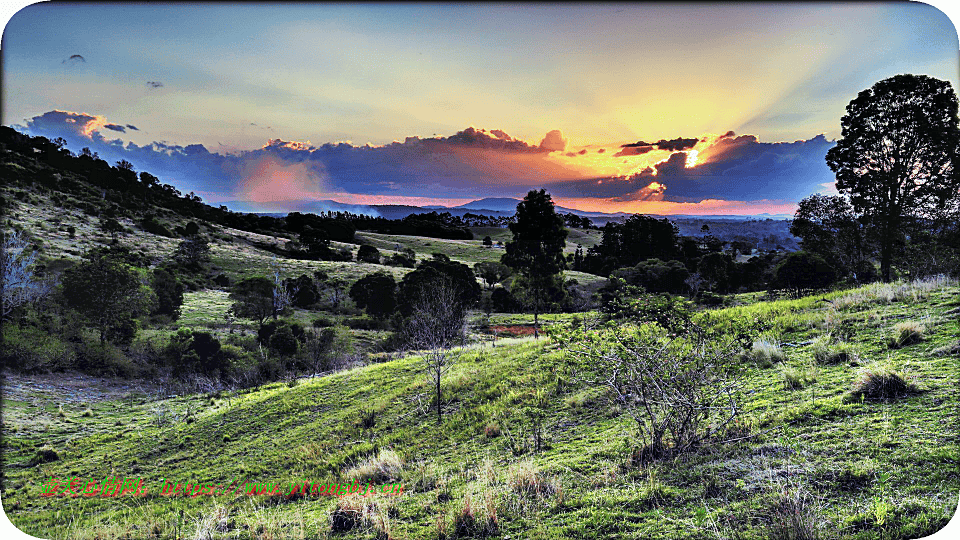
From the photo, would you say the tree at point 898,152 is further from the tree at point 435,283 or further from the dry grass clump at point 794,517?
the tree at point 435,283

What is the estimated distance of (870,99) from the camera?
9.36 metres

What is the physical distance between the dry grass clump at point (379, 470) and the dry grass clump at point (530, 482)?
7.22 ft

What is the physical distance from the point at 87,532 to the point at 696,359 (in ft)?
27.1

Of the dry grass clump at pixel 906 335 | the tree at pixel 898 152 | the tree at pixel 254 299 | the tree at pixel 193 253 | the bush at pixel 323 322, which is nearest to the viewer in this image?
the dry grass clump at pixel 906 335

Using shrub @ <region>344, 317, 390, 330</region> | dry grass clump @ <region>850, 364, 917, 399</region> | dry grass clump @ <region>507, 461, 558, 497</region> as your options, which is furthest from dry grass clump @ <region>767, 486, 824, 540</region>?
shrub @ <region>344, 317, 390, 330</region>

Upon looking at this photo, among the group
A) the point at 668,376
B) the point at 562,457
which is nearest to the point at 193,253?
the point at 562,457

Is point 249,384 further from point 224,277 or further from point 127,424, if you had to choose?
point 224,277

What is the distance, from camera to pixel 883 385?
481cm

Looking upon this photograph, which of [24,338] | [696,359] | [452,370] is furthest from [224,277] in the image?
[696,359]

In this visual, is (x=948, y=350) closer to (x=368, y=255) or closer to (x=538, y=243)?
(x=538, y=243)

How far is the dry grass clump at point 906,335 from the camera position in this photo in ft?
20.2

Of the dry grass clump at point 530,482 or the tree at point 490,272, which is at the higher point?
the tree at point 490,272

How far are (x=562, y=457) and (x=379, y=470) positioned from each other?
3053 mm

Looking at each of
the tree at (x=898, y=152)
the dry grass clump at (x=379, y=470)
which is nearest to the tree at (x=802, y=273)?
the tree at (x=898, y=152)
